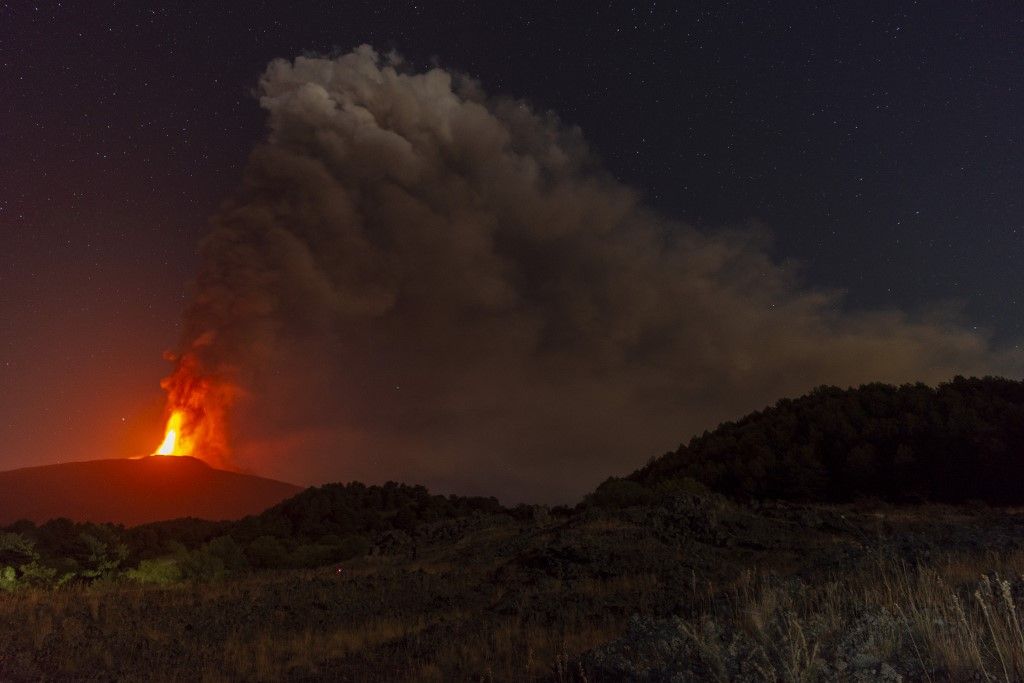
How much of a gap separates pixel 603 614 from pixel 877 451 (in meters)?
36.6

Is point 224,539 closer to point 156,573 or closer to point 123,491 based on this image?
point 156,573

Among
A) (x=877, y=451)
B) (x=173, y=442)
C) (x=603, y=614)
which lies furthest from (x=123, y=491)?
(x=603, y=614)

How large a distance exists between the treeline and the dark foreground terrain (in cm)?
242

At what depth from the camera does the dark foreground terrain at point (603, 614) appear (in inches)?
235

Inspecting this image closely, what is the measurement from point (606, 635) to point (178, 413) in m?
60.6

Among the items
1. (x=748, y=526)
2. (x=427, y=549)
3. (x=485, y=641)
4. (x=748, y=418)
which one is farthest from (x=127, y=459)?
(x=485, y=641)

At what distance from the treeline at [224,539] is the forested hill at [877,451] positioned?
16.2m

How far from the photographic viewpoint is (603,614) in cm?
1248

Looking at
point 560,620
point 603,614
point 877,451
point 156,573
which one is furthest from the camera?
point 877,451

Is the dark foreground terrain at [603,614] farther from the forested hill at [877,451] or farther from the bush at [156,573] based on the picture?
the forested hill at [877,451]

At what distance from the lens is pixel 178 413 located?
6191cm

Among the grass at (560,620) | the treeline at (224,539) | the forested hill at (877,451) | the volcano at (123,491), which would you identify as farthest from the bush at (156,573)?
the volcano at (123,491)

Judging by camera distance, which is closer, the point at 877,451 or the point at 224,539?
the point at 224,539

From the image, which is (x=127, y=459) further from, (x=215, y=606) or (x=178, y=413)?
(x=215, y=606)
